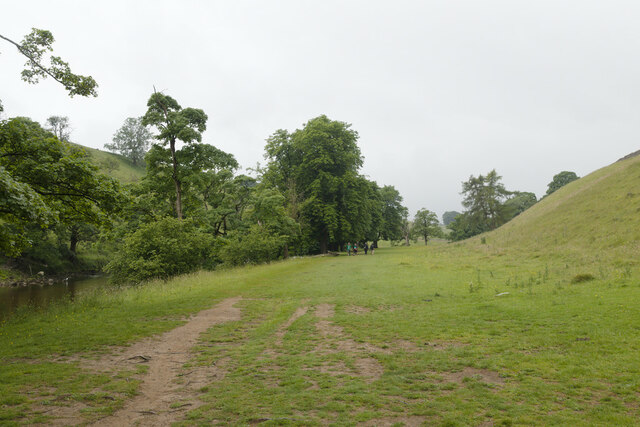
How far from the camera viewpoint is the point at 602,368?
657 cm

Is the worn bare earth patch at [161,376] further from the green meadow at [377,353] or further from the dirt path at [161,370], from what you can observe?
the green meadow at [377,353]

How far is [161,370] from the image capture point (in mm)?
7785

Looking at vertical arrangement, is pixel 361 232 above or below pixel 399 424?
above

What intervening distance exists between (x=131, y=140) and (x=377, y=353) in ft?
464

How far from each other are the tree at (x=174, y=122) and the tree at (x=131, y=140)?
359 ft

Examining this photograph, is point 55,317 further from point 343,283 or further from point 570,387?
point 570,387

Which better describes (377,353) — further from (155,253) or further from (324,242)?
(324,242)

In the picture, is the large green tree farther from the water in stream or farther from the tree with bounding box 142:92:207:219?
the water in stream

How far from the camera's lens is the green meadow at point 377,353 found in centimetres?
547

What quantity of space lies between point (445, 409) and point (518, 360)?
9.64 feet

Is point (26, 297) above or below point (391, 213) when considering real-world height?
below

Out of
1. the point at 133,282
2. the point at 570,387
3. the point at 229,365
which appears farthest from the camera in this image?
the point at 133,282

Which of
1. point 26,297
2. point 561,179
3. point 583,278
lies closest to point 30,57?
point 583,278

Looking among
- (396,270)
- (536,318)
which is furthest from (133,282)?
(536,318)
